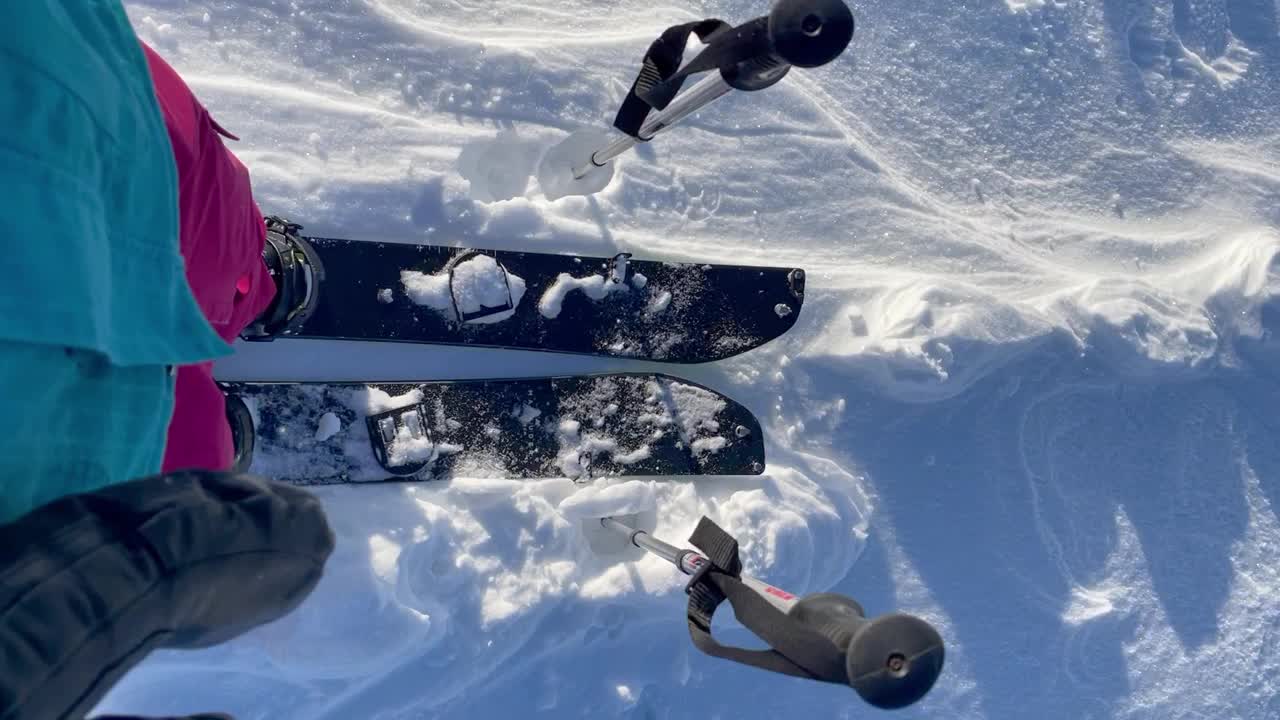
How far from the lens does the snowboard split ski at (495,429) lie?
225cm

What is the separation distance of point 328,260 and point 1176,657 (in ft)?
10.3

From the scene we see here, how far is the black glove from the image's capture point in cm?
78

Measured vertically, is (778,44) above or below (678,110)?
above

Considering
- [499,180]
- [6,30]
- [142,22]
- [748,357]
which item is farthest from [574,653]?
[142,22]

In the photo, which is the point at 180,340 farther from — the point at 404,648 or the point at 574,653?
the point at 574,653

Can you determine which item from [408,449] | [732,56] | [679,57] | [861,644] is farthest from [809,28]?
[408,449]

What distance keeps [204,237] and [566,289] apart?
3.80 feet

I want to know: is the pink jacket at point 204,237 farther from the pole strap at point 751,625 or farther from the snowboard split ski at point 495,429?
the pole strap at point 751,625

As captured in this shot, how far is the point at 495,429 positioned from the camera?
238cm

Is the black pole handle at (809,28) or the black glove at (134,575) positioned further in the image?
the black pole handle at (809,28)

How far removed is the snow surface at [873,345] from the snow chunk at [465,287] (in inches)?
5.2

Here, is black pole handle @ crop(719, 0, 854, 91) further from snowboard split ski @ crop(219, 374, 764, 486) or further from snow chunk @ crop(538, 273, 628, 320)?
snowboard split ski @ crop(219, 374, 764, 486)

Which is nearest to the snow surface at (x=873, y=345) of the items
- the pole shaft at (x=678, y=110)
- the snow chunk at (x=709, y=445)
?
the snow chunk at (x=709, y=445)

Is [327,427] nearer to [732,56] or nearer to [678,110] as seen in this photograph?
[678,110]
